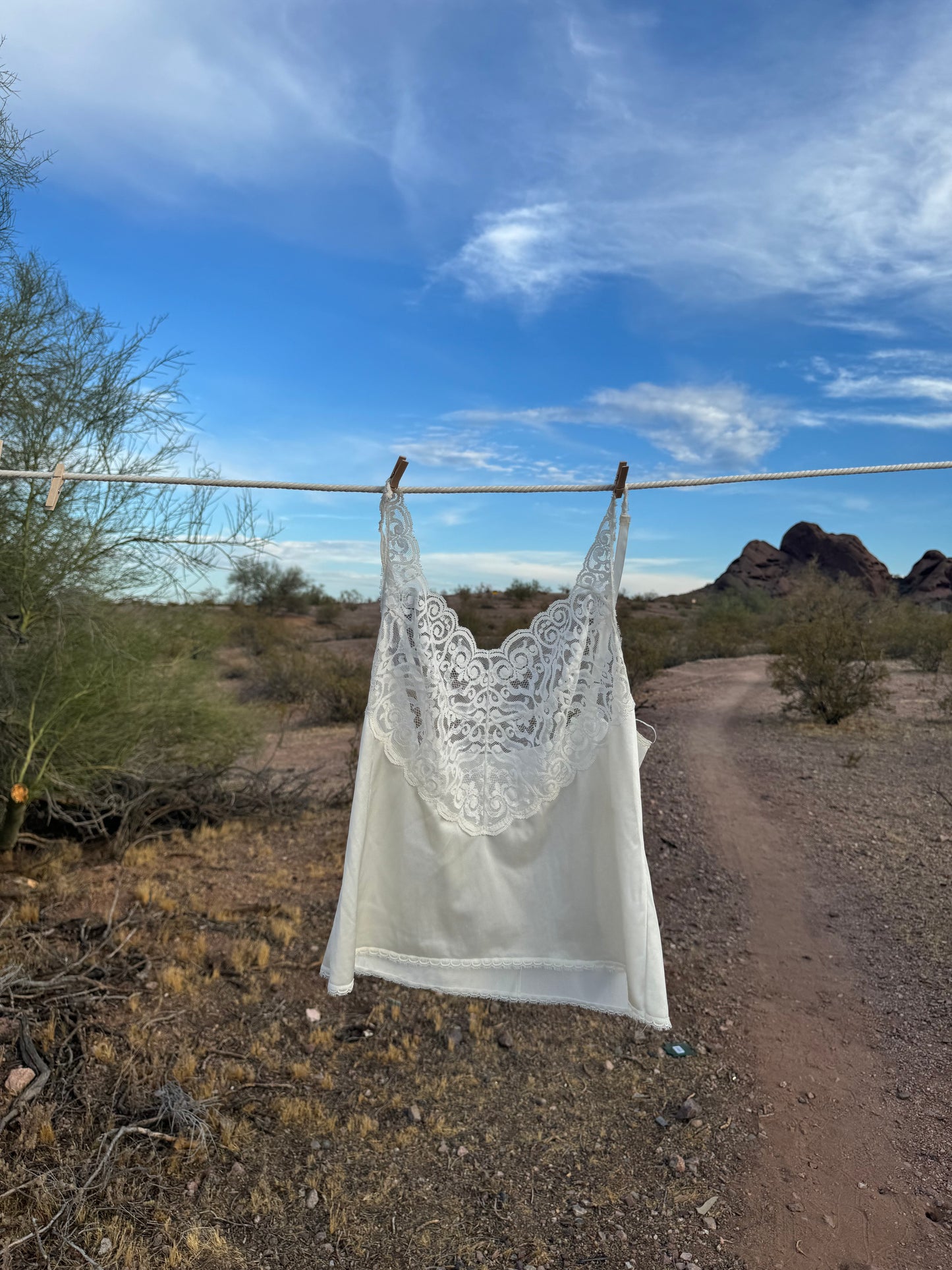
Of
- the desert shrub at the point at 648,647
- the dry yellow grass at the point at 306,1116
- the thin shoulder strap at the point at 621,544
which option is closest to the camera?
the thin shoulder strap at the point at 621,544

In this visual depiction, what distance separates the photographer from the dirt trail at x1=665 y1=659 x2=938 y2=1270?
258 cm

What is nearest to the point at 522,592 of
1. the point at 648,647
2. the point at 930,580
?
the point at 648,647

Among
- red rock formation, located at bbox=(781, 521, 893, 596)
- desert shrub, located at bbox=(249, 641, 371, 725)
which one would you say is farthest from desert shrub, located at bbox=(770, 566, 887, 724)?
red rock formation, located at bbox=(781, 521, 893, 596)

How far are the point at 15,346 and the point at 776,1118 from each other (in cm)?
535

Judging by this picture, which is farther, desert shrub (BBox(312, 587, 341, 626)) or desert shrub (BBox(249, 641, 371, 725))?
desert shrub (BBox(312, 587, 341, 626))

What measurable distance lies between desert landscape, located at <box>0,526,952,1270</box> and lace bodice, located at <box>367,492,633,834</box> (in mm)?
1382

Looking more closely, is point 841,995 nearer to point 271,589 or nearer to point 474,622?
point 474,622

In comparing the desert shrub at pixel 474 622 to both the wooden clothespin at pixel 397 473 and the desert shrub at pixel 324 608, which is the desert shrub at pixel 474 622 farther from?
the desert shrub at pixel 324 608

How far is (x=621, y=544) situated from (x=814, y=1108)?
2384 mm

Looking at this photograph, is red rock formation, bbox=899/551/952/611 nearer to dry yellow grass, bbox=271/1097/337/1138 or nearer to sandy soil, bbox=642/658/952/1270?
sandy soil, bbox=642/658/952/1270

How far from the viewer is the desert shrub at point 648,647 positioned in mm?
14133

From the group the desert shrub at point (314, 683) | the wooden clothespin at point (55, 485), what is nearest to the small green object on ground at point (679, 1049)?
the wooden clothespin at point (55, 485)

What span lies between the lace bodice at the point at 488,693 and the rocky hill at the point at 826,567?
104ft

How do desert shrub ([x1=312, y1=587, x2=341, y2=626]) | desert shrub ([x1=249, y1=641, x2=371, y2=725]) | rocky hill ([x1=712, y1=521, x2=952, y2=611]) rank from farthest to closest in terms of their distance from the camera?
1. rocky hill ([x1=712, y1=521, x2=952, y2=611])
2. desert shrub ([x1=312, y1=587, x2=341, y2=626])
3. desert shrub ([x1=249, y1=641, x2=371, y2=725])
